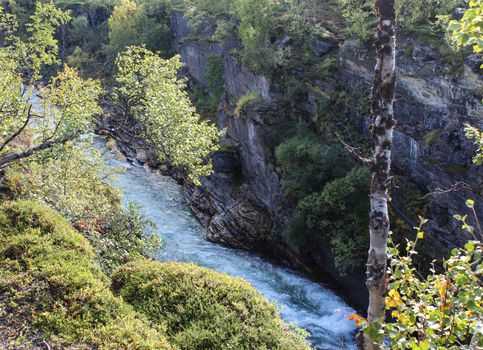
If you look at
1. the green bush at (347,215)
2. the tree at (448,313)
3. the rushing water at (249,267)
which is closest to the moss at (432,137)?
the green bush at (347,215)

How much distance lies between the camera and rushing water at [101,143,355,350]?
20.2 m

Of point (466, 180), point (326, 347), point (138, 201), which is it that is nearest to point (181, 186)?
point (138, 201)

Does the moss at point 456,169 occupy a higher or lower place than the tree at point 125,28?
lower

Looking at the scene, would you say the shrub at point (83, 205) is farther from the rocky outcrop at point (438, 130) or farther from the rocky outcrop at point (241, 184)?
the rocky outcrop at point (438, 130)

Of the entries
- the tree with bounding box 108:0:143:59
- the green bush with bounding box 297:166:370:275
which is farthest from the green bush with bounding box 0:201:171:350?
the tree with bounding box 108:0:143:59

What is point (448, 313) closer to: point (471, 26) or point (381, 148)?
point (471, 26)

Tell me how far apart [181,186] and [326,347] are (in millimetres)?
23262

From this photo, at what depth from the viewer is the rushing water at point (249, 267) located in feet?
66.4

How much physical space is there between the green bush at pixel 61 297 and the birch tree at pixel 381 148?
4521 mm

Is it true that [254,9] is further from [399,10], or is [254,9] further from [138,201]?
[138,201]

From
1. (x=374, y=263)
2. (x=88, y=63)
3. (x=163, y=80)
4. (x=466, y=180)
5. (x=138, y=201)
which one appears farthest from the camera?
(x=88, y=63)

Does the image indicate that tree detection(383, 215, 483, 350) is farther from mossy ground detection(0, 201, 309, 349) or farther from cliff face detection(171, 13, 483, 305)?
cliff face detection(171, 13, 483, 305)

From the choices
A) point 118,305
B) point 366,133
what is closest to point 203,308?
point 118,305

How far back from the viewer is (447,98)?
19.4 meters
